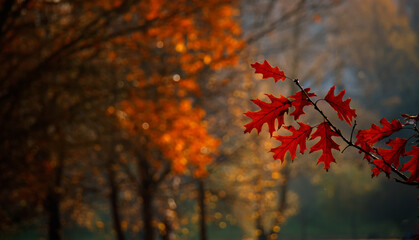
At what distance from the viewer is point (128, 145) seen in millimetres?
6211

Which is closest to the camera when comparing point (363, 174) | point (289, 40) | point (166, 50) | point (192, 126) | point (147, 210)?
point (192, 126)

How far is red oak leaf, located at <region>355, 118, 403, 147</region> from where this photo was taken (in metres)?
1.34

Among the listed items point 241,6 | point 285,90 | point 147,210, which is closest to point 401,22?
point 241,6

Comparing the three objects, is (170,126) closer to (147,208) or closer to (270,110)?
(147,208)

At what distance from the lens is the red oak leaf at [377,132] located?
134 cm

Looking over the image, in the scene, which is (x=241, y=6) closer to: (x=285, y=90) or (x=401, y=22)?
(x=401, y=22)

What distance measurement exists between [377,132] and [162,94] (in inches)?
168

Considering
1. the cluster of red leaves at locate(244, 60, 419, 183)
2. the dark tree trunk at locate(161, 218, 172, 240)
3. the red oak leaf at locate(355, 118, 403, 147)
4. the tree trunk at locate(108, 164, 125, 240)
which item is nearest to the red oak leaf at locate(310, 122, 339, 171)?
the cluster of red leaves at locate(244, 60, 419, 183)

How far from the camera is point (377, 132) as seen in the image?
1.38m

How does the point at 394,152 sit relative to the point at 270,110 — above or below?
below

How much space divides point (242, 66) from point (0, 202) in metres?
6.60

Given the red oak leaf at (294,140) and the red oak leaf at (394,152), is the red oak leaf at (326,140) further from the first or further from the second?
the red oak leaf at (394,152)

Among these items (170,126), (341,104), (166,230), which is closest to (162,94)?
(170,126)

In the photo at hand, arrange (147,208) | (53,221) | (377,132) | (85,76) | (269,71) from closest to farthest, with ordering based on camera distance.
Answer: (269,71)
(377,132)
(85,76)
(53,221)
(147,208)
